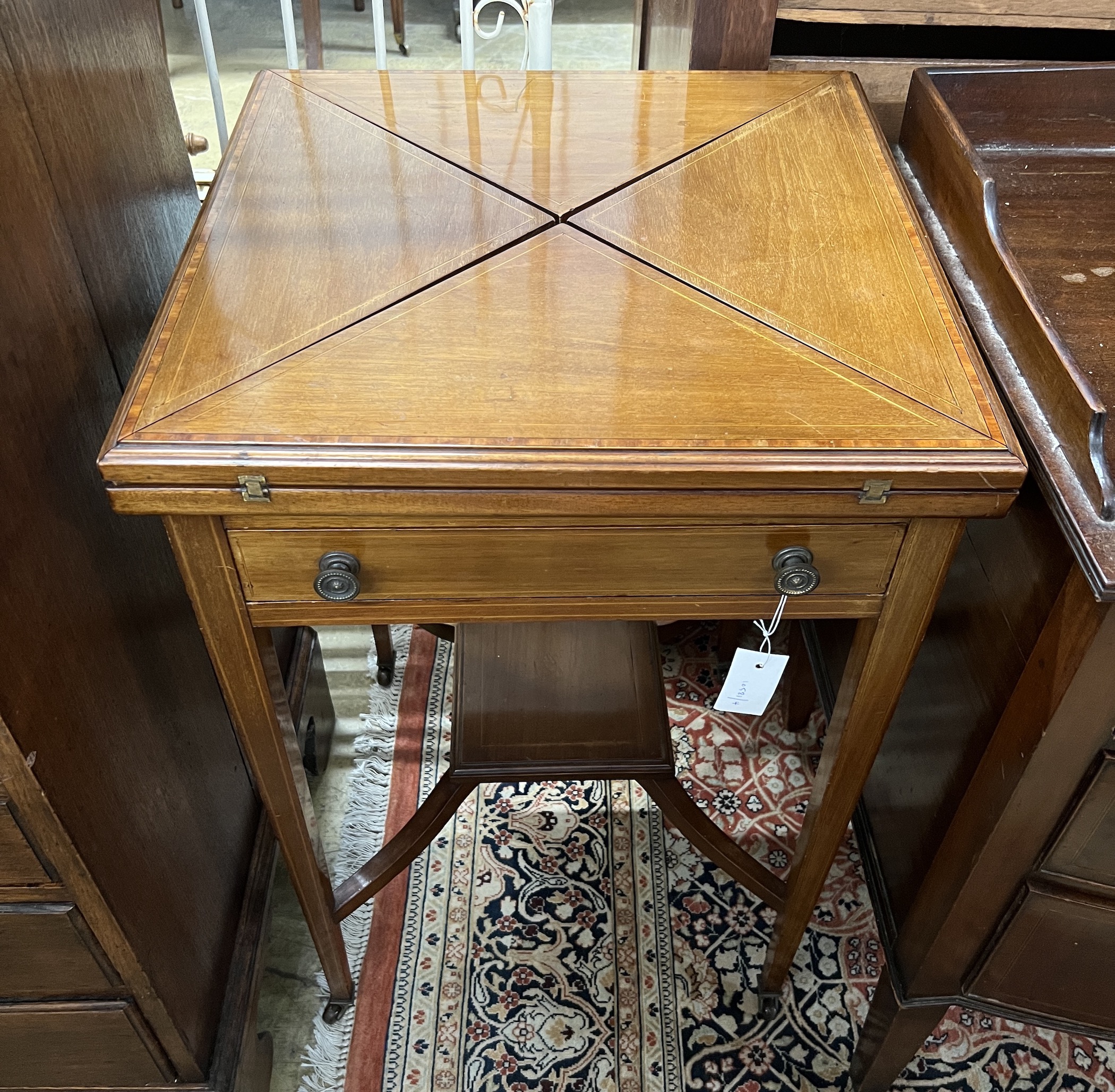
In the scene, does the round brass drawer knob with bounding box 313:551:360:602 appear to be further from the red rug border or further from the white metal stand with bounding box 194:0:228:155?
the white metal stand with bounding box 194:0:228:155

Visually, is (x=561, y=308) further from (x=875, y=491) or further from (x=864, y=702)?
(x=864, y=702)

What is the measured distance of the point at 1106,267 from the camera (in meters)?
0.80

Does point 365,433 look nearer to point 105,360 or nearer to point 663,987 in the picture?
point 105,360

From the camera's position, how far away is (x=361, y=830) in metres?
1.31

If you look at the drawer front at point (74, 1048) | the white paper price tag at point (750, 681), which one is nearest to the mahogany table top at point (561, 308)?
the white paper price tag at point (750, 681)

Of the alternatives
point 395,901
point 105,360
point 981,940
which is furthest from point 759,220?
point 395,901

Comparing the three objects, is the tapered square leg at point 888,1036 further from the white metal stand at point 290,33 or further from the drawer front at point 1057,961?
the white metal stand at point 290,33

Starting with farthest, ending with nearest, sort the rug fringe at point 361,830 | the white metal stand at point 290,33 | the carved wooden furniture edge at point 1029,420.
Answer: the white metal stand at point 290,33 < the rug fringe at point 361,830 < the carved wooden furniture edge at point 1029,420

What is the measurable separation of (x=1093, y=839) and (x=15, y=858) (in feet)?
2.55

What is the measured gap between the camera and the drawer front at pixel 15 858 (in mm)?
695

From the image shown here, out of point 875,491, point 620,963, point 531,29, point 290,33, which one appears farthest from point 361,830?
point 290,33

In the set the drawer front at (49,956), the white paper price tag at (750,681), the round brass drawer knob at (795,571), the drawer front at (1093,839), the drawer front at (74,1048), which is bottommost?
the drawer front at (74,1048)

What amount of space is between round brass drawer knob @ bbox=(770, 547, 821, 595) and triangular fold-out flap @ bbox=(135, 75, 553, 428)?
12.9 inches

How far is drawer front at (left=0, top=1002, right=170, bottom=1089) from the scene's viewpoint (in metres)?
0.85
